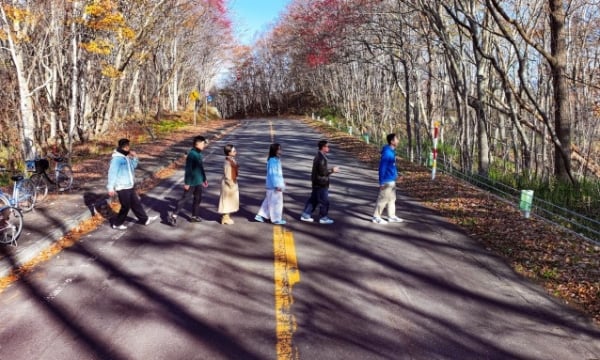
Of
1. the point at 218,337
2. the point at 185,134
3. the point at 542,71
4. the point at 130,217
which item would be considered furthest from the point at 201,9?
the point at 218,337

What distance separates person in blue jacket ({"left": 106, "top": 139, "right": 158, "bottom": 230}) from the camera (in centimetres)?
754

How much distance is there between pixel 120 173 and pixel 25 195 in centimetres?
269

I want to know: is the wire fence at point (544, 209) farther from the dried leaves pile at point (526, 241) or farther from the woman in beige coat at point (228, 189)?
the woman in beige coat at point (228, 189)

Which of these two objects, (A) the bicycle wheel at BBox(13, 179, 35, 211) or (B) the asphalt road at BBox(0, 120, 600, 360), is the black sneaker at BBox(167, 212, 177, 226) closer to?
(B) the asphalt road at BBox(0, 120, 600, 360)

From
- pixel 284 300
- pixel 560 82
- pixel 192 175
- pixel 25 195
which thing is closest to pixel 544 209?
pixel 560 82

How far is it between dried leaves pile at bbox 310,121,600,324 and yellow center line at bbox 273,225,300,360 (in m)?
3.29

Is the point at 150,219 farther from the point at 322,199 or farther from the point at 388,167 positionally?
the point at 388,167

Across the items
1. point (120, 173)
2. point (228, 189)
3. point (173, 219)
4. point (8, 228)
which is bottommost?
point (173, 219)

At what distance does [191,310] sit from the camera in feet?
15.5

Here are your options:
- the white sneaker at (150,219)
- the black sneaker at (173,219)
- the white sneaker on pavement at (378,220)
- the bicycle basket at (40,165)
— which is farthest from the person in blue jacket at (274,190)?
the bicycle basket at (40,165)

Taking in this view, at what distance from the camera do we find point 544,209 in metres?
7.90

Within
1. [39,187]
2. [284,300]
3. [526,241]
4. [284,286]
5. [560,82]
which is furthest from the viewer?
[560,82]

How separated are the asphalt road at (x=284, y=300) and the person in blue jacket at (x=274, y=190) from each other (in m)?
0.29

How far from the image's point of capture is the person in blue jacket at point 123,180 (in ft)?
24.7
